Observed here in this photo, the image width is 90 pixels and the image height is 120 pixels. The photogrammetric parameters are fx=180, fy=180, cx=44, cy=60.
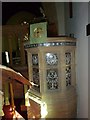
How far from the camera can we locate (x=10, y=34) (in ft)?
18.0

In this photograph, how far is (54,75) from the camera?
161 inches

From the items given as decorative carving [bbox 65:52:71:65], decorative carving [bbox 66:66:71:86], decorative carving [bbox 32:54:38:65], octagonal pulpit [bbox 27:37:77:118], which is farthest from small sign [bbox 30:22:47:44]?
decorative carving [bbox 66:66:71:86]

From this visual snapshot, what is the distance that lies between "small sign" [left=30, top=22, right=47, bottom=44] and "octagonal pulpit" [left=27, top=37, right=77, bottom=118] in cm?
9

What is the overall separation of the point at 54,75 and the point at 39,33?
1002 mm

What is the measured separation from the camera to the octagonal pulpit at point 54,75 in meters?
3.97

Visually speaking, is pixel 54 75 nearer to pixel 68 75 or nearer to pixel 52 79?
pixel 52 79

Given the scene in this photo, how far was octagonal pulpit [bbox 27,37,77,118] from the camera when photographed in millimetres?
3974

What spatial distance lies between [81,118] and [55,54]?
5.09 ft

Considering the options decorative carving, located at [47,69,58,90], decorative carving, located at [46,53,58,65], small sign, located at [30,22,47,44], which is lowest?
decorative carving, located at [47,69,58,90]

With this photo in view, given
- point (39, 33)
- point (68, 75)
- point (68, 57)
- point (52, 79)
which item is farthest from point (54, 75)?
point (39, 33)

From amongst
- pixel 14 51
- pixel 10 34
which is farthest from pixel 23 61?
pixel 10 34

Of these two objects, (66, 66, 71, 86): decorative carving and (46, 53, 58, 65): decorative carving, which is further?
(66, 66, 71, 86): decorative carving

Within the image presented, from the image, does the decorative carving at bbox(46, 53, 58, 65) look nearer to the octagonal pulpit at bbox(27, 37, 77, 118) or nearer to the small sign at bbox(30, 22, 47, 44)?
the octagonal pulpit at bbox(27, 37, 77, 118)

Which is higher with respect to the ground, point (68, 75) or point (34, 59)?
point (34, 59)
